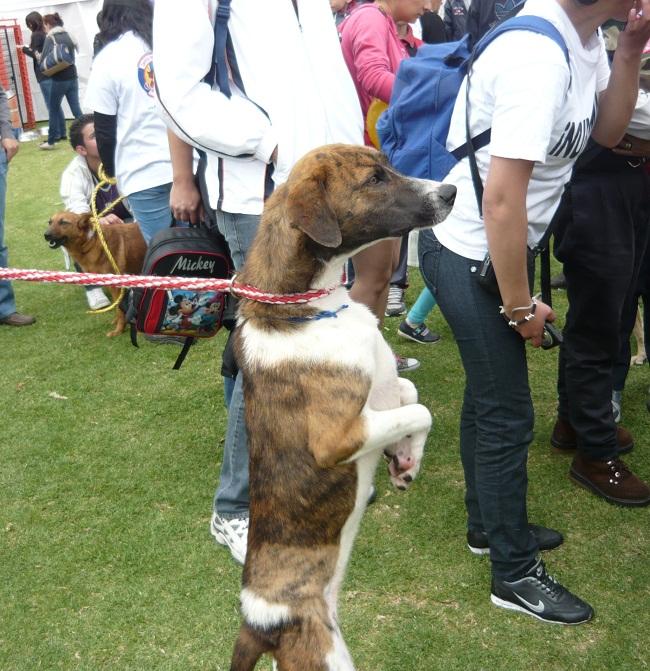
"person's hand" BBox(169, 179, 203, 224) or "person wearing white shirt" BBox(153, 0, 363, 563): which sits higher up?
"person wearing white shirt" BBox(153, 0, 363, 563)

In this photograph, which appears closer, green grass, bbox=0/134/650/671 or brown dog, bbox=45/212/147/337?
green grass, bbox=0/134/650/671

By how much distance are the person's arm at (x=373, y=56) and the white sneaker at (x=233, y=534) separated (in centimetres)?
278

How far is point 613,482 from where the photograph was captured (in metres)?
3.79

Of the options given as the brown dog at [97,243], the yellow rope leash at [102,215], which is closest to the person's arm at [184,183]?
the yellow rope leash at [102,215]

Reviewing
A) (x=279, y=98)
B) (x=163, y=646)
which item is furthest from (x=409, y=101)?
(x=163, y=646)

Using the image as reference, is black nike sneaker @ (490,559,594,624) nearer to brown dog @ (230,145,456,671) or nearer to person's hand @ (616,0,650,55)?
brown dog @ (230,145,456,671)

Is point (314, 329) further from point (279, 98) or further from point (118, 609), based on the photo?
point (118, 609)

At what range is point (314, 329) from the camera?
2.54m

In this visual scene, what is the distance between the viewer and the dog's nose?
8.20 feet

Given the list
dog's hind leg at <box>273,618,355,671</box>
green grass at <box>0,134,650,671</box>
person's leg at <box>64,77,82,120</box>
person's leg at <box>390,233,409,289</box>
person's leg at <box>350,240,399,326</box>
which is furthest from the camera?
person's leg at <box>64,77,82,120</box>

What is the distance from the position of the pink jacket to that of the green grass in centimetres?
181

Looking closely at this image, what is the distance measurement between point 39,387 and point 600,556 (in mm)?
3967

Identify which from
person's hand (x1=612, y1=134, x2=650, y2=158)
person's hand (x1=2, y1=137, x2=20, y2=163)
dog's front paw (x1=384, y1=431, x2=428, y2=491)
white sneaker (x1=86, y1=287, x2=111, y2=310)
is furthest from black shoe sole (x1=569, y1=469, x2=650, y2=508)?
person's hand (x1=2, y1=137, x2=20, y2=163)

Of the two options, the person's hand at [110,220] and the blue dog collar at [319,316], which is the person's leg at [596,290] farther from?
the person's hand at [110,220]
